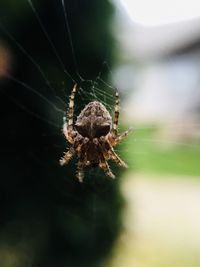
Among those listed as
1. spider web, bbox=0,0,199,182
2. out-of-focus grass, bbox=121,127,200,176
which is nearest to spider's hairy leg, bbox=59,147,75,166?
spider web, bbox=0,0,199,182

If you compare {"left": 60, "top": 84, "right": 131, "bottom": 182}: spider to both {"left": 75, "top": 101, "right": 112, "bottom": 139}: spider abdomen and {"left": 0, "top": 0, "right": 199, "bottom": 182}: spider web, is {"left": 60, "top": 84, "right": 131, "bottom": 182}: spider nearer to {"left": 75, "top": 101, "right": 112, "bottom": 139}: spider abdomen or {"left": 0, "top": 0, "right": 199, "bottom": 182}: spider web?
{"left": 75, "top": 101, "right": 112, "bottom": 139}: spider abdomen

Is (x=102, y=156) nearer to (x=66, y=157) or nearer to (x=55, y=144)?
(x=66, y=157)

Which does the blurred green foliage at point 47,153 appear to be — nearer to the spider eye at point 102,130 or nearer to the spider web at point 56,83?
the spider web at point 56,83

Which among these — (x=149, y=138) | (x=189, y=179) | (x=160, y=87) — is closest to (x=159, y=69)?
(x=160, y=87)

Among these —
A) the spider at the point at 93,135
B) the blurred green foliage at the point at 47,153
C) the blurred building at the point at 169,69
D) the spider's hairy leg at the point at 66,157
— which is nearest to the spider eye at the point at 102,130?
the spider at the point at 93,135

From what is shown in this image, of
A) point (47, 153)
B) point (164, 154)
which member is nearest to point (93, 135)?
point (47, 153)

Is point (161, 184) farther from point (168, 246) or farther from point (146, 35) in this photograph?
point (146, 35)
